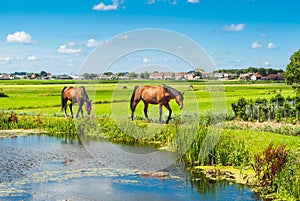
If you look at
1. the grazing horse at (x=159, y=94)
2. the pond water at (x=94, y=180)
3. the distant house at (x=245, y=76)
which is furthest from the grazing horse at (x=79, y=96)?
the distant house at (x=245, y=76)

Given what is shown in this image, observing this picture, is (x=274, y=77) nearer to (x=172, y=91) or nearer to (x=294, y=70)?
(x=294, y=70)

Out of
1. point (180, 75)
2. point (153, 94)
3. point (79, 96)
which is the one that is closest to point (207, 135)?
point (180, 75)

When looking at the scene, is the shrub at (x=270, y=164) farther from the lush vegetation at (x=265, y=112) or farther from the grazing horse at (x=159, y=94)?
the lush vegetation at (x=265, y=112)

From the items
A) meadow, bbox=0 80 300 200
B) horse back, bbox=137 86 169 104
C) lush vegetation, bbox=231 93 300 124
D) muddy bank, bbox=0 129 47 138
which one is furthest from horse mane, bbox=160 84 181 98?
muddy bank, bbox=0 129 47 138

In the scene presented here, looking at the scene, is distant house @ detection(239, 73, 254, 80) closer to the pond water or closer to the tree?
the tree

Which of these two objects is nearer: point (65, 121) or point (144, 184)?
point (144, 184)

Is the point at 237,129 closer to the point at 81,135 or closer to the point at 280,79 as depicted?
the point at 81,135

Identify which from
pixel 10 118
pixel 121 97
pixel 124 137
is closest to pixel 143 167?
pixel 124 137

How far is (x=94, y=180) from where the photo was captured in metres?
10.3

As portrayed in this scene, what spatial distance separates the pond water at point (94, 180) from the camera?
9109 mm

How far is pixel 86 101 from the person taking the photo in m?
20.7

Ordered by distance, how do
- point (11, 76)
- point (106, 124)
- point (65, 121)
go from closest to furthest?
point (106, 124) → point (65, 121) → point (11, 76)

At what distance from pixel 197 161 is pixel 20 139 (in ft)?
26.0

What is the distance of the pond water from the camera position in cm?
911
